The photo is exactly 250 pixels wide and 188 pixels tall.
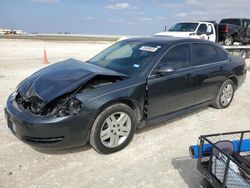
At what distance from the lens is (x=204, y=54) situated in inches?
209

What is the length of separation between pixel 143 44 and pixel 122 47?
0.51 m

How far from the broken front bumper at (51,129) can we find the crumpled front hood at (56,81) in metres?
0.28

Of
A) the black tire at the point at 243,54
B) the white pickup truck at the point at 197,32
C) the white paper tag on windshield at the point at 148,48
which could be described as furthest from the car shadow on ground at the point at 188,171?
the black tire at the point at 243,54

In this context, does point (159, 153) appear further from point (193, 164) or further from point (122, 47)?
point (122, 47)

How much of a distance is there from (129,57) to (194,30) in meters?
10.3

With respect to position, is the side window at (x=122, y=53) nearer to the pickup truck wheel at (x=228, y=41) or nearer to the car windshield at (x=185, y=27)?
the car windshield at (x=185, y=27)

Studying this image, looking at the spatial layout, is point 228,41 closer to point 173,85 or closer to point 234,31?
point 234,31

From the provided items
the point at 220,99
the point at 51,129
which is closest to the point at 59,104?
the point at 51,129

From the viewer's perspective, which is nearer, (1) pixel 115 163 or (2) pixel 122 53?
(1) pixel 115 163

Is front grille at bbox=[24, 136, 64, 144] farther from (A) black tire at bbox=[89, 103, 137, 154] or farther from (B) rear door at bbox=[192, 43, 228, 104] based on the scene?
(B) rear door at bbox=[192, 43, 228, 104]

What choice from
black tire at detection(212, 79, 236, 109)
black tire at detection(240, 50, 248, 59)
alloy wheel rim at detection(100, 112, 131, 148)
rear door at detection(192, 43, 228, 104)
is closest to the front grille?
alloy wheel rim at detection(100, 112, 131, 148)

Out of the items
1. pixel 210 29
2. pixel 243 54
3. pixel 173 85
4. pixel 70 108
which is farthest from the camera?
pixel 243 54

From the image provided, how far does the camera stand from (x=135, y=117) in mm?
4160

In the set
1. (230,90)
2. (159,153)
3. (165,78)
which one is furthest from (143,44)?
(230,90)
